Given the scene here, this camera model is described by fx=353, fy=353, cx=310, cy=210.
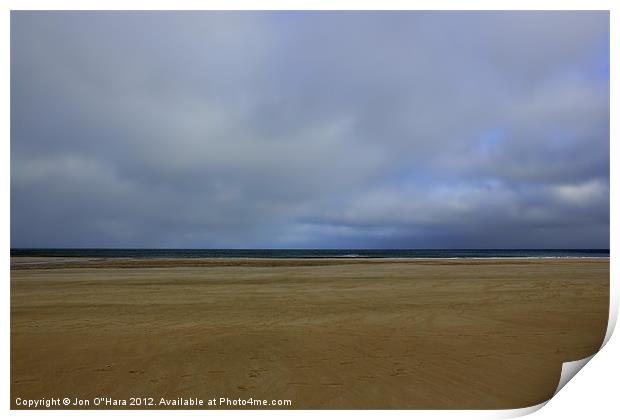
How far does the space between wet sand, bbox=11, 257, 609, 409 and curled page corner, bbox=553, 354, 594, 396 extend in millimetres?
156

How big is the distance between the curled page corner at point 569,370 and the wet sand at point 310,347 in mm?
156

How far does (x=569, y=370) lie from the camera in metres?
4.96

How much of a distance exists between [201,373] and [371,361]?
99.4 inches

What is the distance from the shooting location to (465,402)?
14.6 ft

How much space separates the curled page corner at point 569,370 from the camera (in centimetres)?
473

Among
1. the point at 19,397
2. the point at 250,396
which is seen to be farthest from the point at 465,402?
the point at 19,397

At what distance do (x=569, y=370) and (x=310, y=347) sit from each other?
12.4 ft
